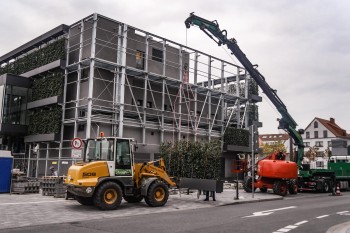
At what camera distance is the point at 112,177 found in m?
13.2

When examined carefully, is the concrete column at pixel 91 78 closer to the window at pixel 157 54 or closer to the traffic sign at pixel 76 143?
the traffic sign at pixel 76 143

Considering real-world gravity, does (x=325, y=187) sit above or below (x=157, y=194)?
below

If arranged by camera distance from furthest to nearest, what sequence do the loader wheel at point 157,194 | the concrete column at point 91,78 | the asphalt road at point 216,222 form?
the concrete column at point 91,78 → the loader wheel at point 157,194 → the asphalt road at point 216,222

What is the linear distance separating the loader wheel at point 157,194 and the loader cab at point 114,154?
107 centimetres

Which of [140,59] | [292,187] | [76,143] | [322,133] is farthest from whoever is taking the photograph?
[322,133]

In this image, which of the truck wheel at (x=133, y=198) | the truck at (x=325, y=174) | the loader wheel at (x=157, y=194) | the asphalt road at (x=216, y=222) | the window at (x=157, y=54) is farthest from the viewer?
the window at (x=157, y=54)

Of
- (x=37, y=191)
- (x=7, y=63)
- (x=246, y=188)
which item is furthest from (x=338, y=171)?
(x=7, y=63)

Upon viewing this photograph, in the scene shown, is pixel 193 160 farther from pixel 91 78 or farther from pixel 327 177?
pixel 327 177

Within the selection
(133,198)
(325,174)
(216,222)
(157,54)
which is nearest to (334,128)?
(325,174)

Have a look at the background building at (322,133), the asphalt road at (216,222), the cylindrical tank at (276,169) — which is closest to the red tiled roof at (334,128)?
the background building at (322,133)

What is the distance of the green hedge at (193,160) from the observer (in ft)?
→ 76.3

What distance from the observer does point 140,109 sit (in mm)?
27188

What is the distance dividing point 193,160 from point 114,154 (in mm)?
10595

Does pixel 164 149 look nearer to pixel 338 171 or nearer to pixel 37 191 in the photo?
pixel 37 191
